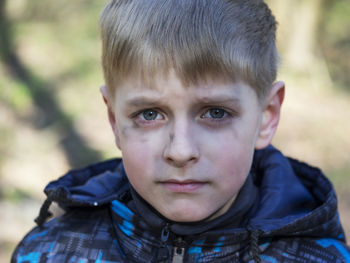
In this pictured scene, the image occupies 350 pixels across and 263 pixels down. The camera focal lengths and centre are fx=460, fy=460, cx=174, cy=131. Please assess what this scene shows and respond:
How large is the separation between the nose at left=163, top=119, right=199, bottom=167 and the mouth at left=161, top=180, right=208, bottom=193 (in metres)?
0.09

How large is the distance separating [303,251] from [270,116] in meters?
0.57

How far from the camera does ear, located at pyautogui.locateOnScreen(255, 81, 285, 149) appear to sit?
6.36 ft

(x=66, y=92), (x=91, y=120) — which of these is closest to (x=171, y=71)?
Answer: (x=91, y=120)

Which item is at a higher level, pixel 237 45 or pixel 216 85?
pixel 237 45

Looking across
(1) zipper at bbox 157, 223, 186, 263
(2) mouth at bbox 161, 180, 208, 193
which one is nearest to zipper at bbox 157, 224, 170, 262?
(1) zipper at bbox 157, 223, 186, 263

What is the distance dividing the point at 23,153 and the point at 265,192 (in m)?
3.80

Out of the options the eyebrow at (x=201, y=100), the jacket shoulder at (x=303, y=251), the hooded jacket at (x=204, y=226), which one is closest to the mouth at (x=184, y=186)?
the hooded jacket at (x=204, y=226)

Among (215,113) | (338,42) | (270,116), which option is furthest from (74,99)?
(338,42)

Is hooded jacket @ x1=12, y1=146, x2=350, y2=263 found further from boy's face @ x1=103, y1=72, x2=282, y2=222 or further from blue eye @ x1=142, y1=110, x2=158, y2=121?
blue eye @ x1=142, y1=110, x2=158, y2=121

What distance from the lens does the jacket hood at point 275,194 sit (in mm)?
1790

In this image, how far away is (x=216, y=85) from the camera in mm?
1686

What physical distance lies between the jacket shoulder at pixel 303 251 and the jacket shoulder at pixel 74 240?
25.4 inches

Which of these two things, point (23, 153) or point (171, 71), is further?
point (23, 153)

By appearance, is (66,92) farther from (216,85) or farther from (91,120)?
(216,85)
